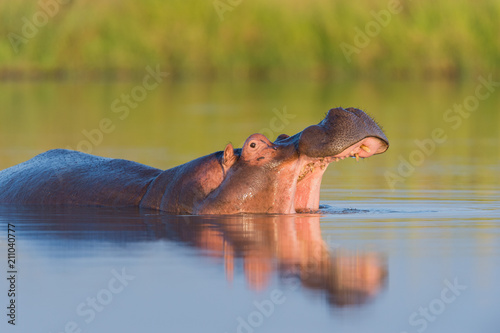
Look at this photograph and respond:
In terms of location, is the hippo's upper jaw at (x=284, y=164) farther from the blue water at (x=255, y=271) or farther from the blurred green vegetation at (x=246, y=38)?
the blurred green vegetation at (x=246, y=38)

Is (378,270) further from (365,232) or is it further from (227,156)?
(227,156)

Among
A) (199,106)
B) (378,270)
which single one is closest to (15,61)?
(199,106)

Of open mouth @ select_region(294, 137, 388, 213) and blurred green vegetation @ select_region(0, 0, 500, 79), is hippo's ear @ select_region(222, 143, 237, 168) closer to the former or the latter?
open mouth @ select_region(294, 137, 388, 213)

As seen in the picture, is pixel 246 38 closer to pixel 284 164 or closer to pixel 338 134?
pixel 284 164

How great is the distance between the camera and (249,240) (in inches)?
331

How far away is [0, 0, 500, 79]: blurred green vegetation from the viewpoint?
4812 centimetres

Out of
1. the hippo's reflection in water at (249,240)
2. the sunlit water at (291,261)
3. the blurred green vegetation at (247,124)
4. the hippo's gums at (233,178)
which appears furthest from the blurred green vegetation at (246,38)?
the hippo's reflection in water at (249,240)

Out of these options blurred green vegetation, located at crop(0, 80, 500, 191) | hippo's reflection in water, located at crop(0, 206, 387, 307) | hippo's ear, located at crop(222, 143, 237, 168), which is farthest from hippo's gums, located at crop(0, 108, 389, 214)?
blurred green vegetation, located at crop(0, 80, 500, 191)

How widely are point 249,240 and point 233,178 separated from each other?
49.0 inches

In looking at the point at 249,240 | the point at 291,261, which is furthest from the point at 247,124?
the point at 291,261

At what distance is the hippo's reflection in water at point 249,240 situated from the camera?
22.4 ft

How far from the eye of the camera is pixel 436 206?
1090cm

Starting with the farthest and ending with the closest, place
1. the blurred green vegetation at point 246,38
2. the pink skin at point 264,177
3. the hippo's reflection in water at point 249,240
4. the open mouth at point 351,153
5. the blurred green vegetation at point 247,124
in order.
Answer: the blurred green vegetation at point 246,38
the blurred green vegetation at point 247,124
the pink skin at point 264,177
the open mouth at point 351,153
the hippo's reflection in water at point 249,240

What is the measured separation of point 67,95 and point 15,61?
46.9ft
